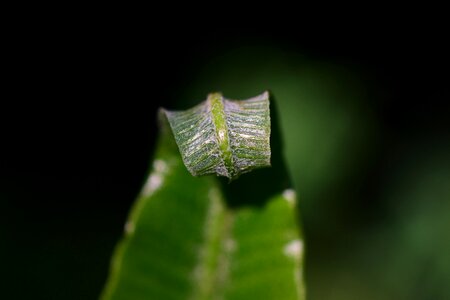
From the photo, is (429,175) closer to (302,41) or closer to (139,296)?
(302,41)

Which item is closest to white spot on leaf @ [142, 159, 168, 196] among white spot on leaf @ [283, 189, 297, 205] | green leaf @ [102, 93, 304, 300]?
green leaf @ [102, 93, 304, 300]

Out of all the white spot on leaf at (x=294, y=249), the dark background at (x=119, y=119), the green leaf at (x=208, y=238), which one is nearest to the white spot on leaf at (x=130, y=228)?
the green leaf at (x=208, y=238)

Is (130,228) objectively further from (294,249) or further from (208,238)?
(294,249)

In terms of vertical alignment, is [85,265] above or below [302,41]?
below

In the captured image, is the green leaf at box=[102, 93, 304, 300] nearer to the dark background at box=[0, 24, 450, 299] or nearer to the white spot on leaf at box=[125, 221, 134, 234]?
the white spot on leaf at box=[125, 221, 134, 234]

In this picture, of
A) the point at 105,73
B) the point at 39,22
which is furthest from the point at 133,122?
the point at 39,22

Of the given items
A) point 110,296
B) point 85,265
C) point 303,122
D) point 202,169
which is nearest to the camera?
point 202,169

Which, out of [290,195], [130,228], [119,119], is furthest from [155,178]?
[119,119]
